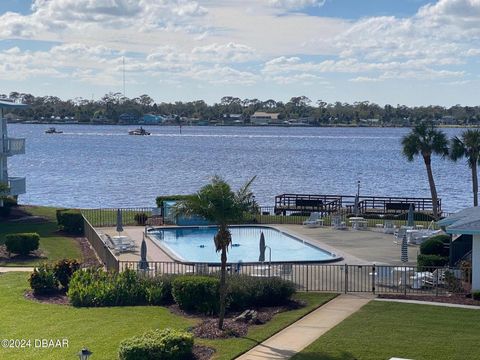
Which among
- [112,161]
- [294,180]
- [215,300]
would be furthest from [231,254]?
[112,161]

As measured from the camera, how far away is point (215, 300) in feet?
77.4

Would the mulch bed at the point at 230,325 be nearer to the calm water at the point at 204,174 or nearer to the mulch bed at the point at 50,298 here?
the mulch bed at the point at 50,298

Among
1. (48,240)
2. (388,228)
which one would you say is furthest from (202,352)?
(388,228)

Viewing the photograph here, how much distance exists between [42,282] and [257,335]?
929 cm

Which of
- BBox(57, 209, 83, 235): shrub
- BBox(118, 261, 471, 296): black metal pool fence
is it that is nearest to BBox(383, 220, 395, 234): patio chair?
BBox(118, 261, 471, 296): black metal pool fence

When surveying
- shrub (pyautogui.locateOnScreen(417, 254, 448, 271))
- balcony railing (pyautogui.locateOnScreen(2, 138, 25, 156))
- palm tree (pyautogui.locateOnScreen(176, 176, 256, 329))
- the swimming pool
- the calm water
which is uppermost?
balcony railing (pyautogui.locateOnScreen(2, 138, 25, 156))

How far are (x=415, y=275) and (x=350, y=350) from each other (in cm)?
933

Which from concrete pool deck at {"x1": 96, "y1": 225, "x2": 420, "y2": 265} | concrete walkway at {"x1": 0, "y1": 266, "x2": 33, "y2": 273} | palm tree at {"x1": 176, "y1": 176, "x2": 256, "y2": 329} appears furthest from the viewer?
concrete pool deck at {"x1": 96, "y1": 225, "x2": 420, "y2": 265}

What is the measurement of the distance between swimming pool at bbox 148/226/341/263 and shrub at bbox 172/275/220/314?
10531mm

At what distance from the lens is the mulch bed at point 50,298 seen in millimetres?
25719

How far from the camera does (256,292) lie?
2436 centimetres

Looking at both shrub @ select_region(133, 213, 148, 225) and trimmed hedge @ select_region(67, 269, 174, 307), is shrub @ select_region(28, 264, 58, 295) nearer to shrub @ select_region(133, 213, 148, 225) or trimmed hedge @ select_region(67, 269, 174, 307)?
trimmed hedge @ select_region(67, 269, 174, 307)

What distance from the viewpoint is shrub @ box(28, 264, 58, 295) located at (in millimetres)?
26781

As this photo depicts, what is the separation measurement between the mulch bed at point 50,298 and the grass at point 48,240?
277 inches
